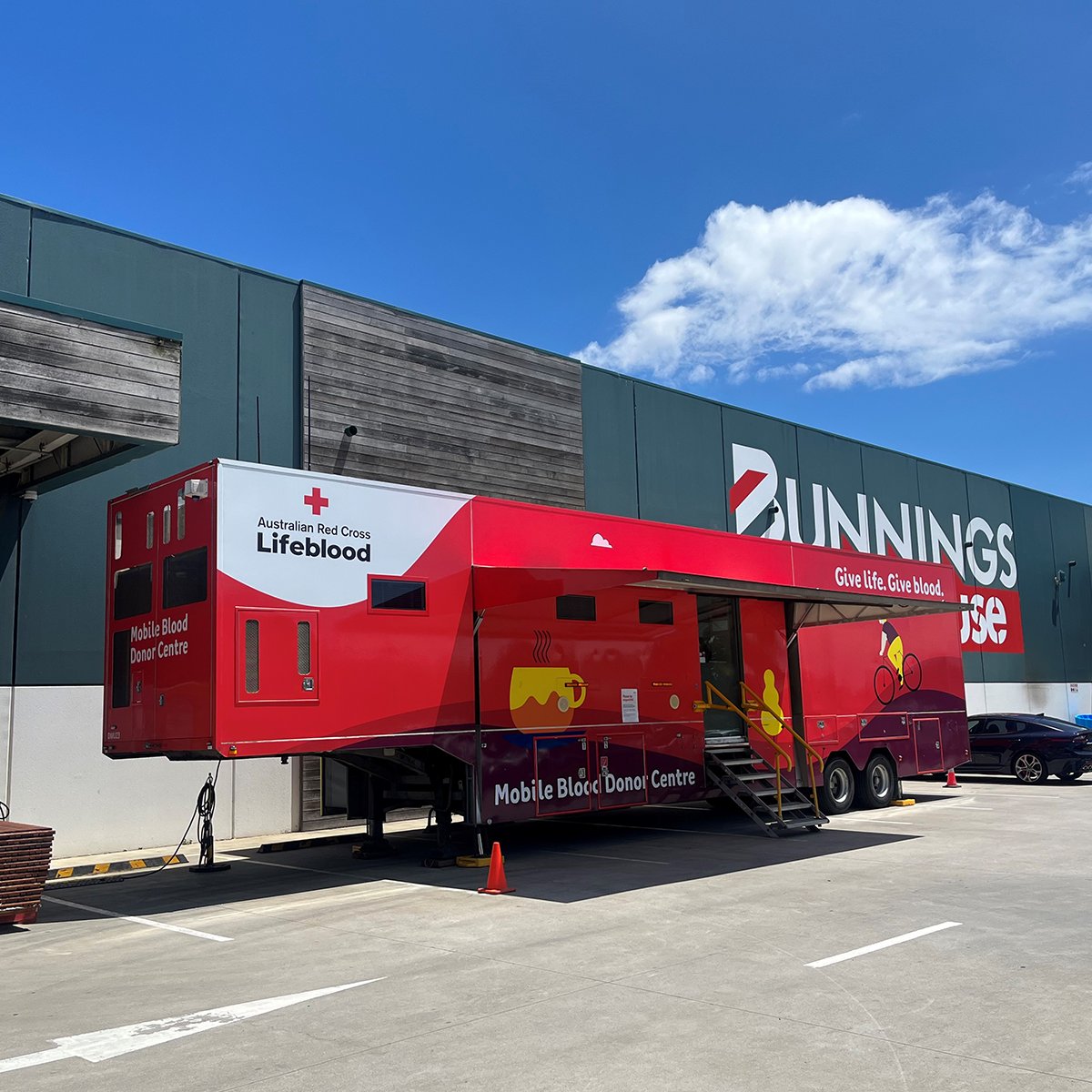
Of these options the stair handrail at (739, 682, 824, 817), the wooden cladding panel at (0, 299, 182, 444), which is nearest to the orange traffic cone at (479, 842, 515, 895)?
the wooden cladding panel at (0, 299, 182, 444)

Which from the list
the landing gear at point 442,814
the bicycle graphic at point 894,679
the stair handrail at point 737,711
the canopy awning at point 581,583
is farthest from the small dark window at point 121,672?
the bicycle graphic at point 894,679

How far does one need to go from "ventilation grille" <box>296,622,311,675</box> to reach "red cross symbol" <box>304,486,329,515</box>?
1201mm

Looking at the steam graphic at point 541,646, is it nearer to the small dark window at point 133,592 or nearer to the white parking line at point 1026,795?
the small dark window at point 133,592

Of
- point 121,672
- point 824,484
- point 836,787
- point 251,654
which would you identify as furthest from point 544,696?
point 824,484

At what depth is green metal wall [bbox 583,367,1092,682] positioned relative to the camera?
A: 78.1 ft

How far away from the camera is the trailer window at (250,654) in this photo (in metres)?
10.9

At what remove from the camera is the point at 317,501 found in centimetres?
1173

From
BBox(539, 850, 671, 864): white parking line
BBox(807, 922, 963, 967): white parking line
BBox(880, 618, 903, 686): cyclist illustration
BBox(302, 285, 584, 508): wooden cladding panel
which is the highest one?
BBox(302, 285, 584, 508): wooden cladding panel

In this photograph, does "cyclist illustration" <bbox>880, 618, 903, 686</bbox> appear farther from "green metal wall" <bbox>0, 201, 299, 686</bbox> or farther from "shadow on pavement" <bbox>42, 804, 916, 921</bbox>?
"green metal wall" <bbox>0, 201, 299, 686</bbox>

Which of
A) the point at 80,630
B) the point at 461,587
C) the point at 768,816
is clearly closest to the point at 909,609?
the point at 768,816

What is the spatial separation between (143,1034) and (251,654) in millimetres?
4909

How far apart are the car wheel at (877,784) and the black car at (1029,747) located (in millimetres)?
5539

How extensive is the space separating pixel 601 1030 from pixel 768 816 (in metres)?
9.84

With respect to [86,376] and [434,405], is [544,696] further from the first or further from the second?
[434,405]
